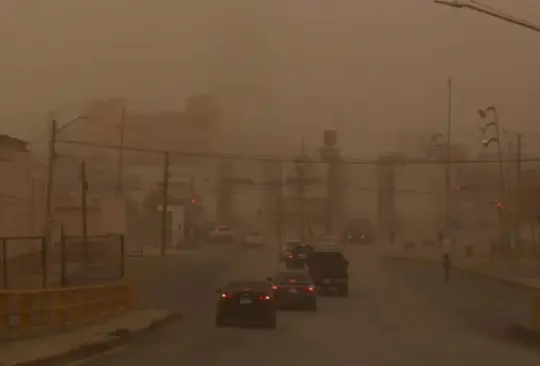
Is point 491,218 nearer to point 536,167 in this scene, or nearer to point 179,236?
point 536,167

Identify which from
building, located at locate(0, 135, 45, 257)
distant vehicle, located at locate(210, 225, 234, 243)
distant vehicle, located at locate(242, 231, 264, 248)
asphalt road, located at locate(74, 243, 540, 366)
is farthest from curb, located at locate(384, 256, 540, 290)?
building, located at locate(0, 135, 45, 257)

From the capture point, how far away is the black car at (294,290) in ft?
123

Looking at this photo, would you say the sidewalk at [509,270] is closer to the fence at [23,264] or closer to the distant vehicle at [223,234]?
the distant vehicle at [223,234]

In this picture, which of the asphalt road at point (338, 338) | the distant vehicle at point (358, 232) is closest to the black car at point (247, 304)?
the asphalt road at point (338, 338)

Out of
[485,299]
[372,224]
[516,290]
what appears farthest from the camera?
[372,224]

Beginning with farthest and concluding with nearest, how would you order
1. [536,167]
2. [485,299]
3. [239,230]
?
[239,230]
[536,167]
[485,299]

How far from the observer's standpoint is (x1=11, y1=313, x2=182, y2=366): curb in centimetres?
1789

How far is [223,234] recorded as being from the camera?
110 metres

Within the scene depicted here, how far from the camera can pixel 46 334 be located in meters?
23.4

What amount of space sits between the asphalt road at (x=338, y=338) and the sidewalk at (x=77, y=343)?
49 centimetres

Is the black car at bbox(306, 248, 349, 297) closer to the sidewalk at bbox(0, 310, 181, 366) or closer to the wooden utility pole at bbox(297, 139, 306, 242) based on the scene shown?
the sidewalk at bbox(0, 310, 181, 366)

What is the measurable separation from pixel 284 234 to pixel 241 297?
4215 inches

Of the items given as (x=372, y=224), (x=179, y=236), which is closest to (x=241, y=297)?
(x=179, y=236)

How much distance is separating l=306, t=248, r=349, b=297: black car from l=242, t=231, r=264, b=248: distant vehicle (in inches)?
1988
